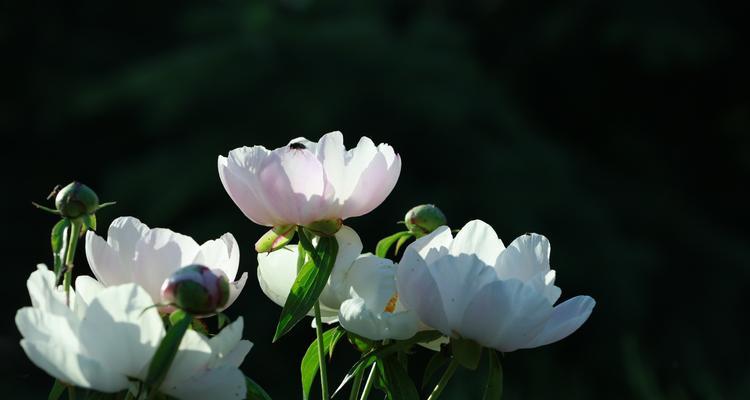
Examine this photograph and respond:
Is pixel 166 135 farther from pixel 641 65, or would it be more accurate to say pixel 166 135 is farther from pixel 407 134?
pixel 641 65

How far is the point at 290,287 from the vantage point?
0.50 metres

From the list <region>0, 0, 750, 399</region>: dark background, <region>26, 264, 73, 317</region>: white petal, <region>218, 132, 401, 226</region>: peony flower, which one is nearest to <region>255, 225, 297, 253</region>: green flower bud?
<region>218, 132, 401, 226</region>: peony flower

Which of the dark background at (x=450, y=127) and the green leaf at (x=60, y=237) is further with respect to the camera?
the dark background at (x=450, y=127)

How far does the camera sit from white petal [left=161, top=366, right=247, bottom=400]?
0.41m

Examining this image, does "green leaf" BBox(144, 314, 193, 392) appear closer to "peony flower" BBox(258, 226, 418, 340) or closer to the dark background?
"peony flower" BBox(258, 226, 418, 340)

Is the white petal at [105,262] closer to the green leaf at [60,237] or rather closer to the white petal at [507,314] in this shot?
the green leaf at [60,237]

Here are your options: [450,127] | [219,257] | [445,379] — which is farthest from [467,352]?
[450,127]

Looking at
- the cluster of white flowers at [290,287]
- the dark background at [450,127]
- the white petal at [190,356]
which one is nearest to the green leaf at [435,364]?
the cluster of white flowers at [290,287]

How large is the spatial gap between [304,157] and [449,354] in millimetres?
112

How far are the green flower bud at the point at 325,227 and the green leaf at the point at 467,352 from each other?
0.25 ft

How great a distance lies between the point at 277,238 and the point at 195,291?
0.11 metres

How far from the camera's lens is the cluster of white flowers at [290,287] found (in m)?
0.40

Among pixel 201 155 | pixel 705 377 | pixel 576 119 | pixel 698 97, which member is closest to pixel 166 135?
pixel 201 155

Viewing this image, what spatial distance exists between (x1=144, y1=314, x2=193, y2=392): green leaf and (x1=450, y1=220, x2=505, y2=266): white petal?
0.49ft
